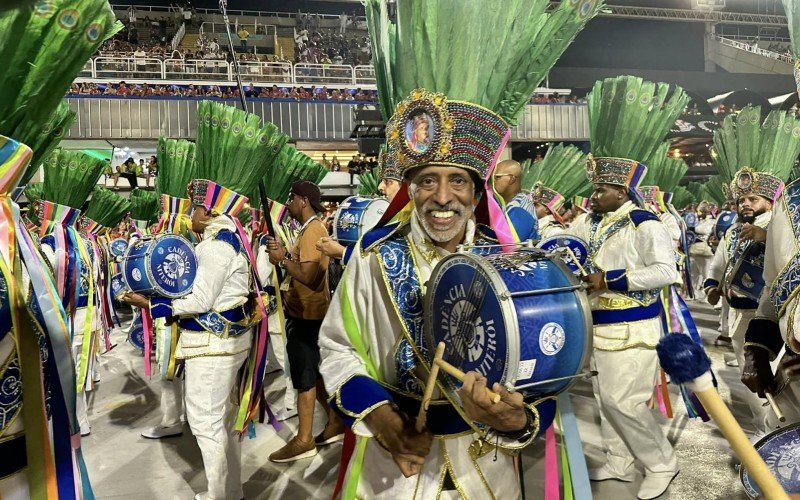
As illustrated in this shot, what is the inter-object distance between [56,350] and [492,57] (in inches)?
57.2

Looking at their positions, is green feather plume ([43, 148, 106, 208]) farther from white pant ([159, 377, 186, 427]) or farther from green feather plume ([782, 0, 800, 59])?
green feather plume ([782, 0, 800, 59])

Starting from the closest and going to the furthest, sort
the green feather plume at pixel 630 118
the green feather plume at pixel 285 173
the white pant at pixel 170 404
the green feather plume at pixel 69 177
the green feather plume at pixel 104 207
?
the green feather plume at pixel 630 118 < the white pant at pixel 170 404 < the green feather plume at pixel 69 177 < the green feather plume at pixel 285 173 < the green feather plume at pixel 104 207

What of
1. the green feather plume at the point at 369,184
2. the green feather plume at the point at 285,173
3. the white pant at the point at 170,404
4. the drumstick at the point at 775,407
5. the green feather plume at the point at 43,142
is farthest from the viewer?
the green feather plume at the point at 369,184

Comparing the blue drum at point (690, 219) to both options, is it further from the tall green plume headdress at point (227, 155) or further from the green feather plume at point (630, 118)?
the tall green plume headdress at point (227, 155)

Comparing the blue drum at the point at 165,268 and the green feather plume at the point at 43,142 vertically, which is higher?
the green feather plume at the point at 43,142

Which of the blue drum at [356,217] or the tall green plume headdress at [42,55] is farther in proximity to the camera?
the blue drum at [356,217]

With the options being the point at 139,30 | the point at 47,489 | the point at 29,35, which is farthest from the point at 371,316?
the point at 139,30

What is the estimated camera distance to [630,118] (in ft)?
13.9

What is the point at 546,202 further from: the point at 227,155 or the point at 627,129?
the point at 227,155

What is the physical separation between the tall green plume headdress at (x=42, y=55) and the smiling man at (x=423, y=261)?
2.79ft

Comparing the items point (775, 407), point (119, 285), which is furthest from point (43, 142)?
point (119, 285)

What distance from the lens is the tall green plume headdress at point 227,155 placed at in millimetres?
4262

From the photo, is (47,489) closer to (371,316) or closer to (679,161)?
(371,316)

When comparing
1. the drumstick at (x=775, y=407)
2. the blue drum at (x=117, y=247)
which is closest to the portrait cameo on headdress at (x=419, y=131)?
the drumstick at (x=775, y=407)
